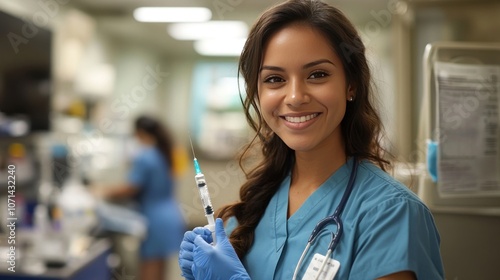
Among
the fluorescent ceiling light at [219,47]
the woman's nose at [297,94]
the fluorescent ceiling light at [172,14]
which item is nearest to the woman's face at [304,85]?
the woman's nose at [297,94]

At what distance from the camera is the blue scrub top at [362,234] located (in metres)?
0.97

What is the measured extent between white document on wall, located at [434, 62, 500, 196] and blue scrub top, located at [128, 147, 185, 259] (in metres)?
2.61

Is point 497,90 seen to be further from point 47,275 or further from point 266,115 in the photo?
point 47,275

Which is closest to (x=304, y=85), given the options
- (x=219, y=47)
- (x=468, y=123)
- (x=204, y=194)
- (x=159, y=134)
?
(x=204, y=194)

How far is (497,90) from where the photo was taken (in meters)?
1.44

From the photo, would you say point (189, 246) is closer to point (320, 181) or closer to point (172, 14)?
point (320, 181)

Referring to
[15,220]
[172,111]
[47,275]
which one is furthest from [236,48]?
[47,275]

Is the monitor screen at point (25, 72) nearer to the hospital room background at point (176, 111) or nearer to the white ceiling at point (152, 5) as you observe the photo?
the hospital room background at point (176, 111)

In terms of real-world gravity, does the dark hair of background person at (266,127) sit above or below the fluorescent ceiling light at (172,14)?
below

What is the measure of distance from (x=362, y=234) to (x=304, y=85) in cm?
34

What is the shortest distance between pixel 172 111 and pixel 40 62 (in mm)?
3299

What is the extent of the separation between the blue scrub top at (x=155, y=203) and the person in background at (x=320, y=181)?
8.38ft

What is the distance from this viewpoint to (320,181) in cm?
122

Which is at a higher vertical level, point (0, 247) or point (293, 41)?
point (293, 41)
